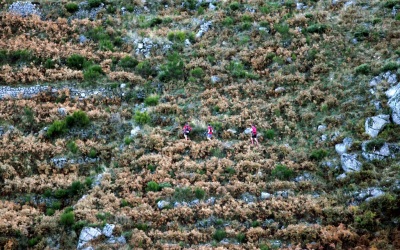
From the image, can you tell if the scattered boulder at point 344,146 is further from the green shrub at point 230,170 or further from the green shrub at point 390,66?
the green shrub at point 390,66

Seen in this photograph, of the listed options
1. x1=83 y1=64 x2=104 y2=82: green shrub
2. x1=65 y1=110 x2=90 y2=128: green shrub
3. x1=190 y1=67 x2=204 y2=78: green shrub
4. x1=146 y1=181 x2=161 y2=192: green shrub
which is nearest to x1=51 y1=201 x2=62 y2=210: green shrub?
x1=146 y1=181 x2=161 y2=192: green shrub

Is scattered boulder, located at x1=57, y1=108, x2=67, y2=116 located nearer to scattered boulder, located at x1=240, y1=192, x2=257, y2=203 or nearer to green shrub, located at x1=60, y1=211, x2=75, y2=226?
green shrub, located at x1=60, y1=211, x2=75, y2=226

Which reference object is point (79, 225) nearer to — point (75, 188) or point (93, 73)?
point (75, 188)

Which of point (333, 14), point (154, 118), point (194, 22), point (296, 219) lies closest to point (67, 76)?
point (154, 118)

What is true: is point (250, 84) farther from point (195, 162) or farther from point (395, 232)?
point (395, 232)

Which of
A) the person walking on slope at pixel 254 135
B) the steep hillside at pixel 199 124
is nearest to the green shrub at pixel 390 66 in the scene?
the steep hillside at pixel 199 124
